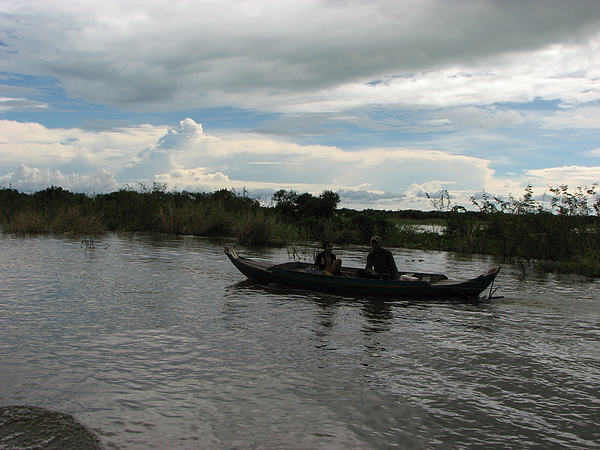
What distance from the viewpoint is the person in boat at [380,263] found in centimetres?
1214

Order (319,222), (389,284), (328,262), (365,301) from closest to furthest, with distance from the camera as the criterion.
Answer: (389,284), (365,301), (328,262), (319,222)

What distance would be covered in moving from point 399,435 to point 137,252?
16577 millimetres

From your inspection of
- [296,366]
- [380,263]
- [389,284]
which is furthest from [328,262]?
[296,366]

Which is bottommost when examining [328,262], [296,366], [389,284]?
[296,366]

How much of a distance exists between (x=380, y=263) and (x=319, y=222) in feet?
55.1

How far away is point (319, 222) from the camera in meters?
29.3

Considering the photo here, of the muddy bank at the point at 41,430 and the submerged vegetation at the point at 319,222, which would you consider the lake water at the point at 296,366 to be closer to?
the muddy bank at the point at 41,430

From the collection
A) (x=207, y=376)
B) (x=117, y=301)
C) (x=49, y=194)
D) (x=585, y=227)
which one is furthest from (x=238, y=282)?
(x=49, y=194)

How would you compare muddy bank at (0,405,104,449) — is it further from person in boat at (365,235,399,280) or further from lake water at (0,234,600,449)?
person in boat at (365,235,399,280)

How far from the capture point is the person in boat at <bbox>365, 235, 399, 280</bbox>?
1214 cm

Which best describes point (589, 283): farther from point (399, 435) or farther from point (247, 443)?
point (247, 443)

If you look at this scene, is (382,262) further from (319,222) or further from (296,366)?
(319,222)

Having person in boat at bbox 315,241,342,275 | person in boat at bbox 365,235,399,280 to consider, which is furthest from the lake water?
person in boat at bbox 365,235,399,280

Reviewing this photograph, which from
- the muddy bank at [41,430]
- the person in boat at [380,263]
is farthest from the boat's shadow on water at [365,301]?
the muddy bank at [41,430]
